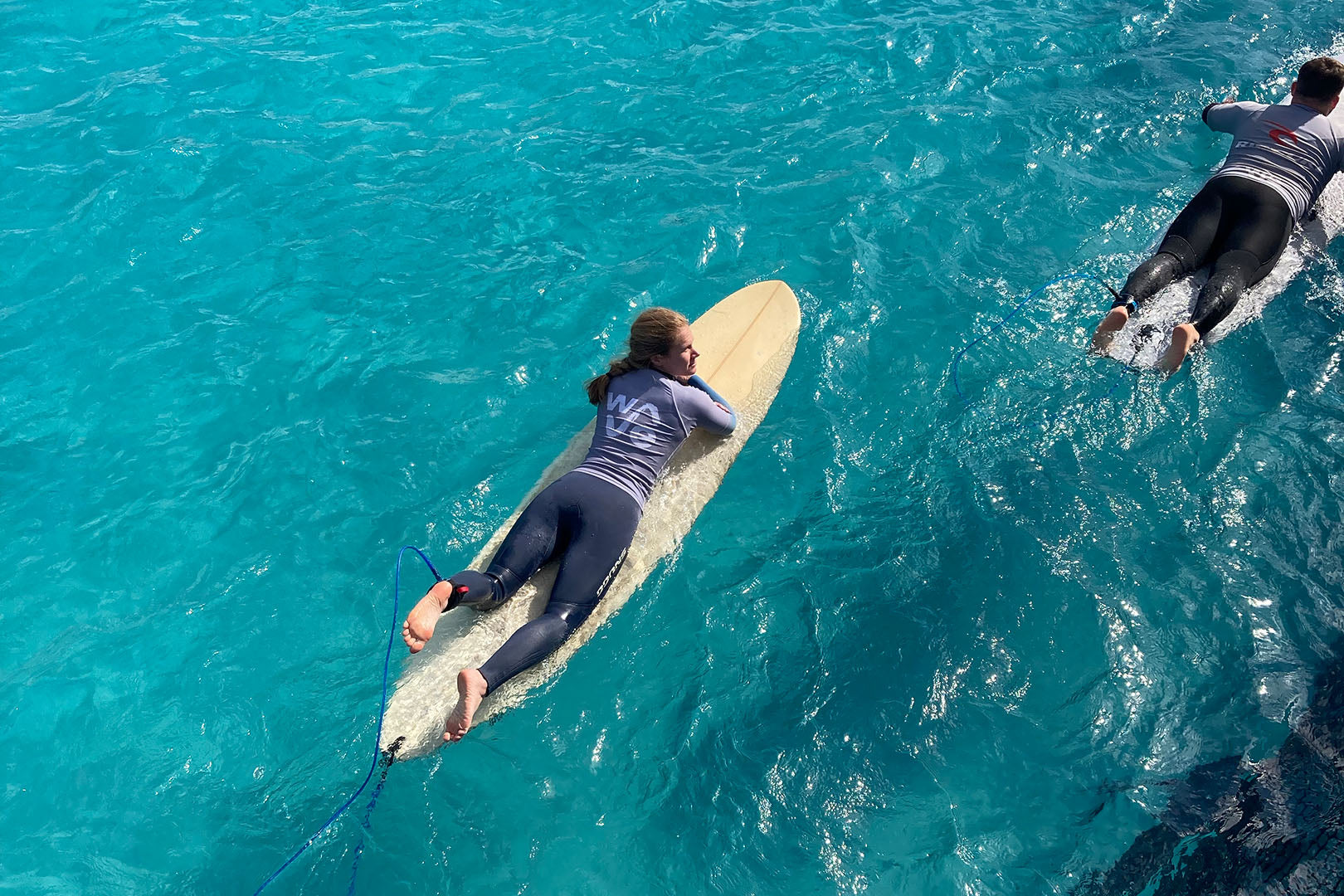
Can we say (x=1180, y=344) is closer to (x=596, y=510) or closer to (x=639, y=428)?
(x=639, y=428)

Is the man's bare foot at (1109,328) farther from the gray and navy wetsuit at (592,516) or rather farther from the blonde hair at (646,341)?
the blonde hair at (646,341)

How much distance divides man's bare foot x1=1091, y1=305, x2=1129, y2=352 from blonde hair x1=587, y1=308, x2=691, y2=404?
2697mm

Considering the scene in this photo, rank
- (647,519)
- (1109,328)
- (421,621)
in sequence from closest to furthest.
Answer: (421,621) < (647,519) < (1109,328)

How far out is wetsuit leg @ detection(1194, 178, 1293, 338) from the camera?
5.62 meters

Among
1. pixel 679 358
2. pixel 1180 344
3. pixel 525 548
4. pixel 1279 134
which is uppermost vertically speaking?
pixel 1279 134

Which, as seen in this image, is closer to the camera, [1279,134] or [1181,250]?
[1181,250]

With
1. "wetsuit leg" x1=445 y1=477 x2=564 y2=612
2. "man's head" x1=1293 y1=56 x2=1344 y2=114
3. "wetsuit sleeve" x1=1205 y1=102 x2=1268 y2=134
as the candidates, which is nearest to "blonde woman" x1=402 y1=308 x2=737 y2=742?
"wetsuit leg" x1=445 y1=477 x2=564 y2=612

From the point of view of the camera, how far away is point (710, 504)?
5.48 metres

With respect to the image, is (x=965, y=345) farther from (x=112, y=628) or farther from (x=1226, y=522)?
(x=112, y=628)

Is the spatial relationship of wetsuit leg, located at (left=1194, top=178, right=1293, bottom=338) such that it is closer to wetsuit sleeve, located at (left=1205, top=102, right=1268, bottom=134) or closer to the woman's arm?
wetsuit sleeve, located at (left=1205, top=102, right=1268, bottom=134)

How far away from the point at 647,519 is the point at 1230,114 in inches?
225

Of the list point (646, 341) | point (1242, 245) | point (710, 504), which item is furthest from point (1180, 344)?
point (646, 341)

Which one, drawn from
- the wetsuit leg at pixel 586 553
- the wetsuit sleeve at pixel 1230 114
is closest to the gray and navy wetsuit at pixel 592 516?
the wetsuit leg at pixel 586 553

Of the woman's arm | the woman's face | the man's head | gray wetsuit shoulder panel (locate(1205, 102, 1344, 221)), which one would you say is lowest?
the woman's arm
